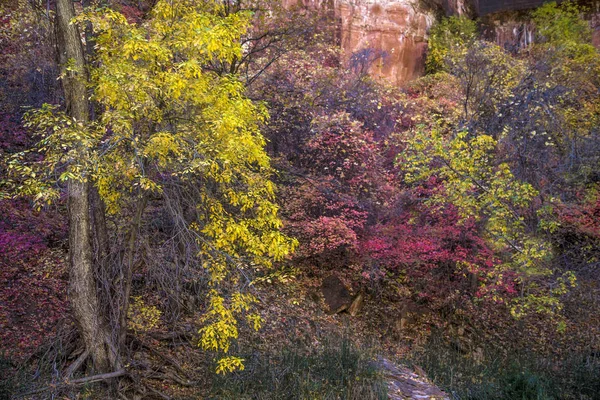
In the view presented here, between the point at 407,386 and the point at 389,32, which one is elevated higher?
the point at 389,32

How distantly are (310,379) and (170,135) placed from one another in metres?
4.20

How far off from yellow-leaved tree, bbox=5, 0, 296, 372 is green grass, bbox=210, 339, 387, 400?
113cm

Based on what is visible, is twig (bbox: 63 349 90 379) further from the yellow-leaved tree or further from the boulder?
the boulder

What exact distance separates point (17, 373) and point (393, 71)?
848 inches

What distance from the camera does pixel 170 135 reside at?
23.6ft

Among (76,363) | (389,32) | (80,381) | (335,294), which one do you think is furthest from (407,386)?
(389,32)

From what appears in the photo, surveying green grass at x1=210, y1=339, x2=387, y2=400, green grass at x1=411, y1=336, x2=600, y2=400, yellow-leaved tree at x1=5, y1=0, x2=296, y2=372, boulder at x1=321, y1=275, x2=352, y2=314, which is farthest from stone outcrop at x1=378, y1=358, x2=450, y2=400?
boulder at x1=321, y1=275, x2=352, y2=314

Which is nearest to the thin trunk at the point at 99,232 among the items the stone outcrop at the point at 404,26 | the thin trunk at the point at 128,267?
the thin trunk at the point at 128,267

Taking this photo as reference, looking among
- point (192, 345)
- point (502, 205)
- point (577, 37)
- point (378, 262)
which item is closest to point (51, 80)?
point (192, 345)

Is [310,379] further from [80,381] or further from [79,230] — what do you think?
[79,230]

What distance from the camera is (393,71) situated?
26.4 meters

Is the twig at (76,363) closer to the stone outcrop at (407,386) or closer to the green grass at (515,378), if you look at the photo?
the stone outcrop at (407,386)

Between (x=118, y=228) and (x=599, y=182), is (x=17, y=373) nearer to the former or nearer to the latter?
(x=118, y=228)

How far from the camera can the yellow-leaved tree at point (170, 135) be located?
23.4ft
